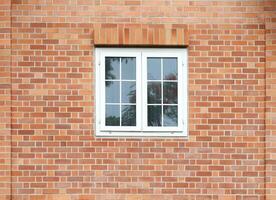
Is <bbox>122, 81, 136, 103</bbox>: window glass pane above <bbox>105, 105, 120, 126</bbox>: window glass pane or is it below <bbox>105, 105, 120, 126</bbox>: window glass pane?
above

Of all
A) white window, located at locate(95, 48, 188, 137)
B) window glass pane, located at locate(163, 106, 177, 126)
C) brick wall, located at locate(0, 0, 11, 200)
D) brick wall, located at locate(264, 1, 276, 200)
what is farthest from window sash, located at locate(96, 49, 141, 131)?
brick wall, located at locate(264, 1, 276, 200)

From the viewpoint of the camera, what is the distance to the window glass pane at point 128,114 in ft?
18.4

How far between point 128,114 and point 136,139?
1.19ft

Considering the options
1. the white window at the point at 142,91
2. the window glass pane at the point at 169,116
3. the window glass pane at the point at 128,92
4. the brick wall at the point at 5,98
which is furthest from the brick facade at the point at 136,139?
the window glass pane at the point at 128,92

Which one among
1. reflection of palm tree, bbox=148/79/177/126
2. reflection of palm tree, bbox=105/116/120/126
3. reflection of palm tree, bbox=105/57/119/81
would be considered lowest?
reflection of palm tree, bbox=105/116/120/126

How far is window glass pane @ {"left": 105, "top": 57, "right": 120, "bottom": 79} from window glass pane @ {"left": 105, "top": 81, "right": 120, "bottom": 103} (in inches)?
3.6

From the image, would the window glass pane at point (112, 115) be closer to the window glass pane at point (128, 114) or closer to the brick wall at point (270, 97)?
the window glass pane at point (128, 114)

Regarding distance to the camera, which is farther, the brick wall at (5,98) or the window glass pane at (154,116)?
the window glass pane at (154,116)

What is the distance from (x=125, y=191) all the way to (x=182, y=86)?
1641 mm

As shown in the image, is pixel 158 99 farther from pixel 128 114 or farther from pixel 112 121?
pixel 112 121

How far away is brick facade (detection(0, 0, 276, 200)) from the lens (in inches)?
217

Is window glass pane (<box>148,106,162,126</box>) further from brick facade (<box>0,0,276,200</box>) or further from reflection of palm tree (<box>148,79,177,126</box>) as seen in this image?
brick facade (<box>0,0,276,200</box>)

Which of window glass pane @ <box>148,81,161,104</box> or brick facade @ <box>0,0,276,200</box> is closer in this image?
brick facade @ <box>0,0,276,200</box>

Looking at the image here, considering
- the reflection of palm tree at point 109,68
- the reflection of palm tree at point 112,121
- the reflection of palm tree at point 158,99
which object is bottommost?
the reflection of palm tree at point 112,121
